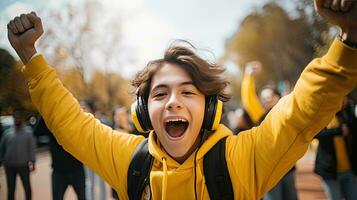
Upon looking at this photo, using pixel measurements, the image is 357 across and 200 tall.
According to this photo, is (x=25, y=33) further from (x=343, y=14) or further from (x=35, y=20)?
(x=343, y=14)

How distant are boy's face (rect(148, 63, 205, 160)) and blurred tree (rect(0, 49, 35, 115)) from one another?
1.40 meters

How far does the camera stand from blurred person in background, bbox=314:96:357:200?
3.53 meters

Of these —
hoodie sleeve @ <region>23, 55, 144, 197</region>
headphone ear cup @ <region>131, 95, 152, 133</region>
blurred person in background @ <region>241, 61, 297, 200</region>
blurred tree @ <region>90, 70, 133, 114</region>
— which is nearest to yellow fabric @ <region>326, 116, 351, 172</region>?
blurred person in background @ <region>241, 61, 297, 200</region>

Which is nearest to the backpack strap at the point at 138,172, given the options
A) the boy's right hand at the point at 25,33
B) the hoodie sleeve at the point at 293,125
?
the hoodie sleeve at the point at 293,125

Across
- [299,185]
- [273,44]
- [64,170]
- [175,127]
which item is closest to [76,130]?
[175,127]

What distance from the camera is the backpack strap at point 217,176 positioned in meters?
1.35

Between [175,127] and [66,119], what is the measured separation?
21.8 inches

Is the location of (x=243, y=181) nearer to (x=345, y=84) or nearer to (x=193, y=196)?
(x=193, y=196)

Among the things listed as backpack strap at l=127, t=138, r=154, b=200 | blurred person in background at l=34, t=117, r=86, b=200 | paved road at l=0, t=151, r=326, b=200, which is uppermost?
backpack strap at l=127, t=138, r=154, b=200

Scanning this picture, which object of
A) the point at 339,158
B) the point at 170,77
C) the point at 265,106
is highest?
the point at 170,77

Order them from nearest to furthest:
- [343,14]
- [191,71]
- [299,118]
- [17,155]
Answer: [343,14] < [299,118] < [191,71] < [17,155]

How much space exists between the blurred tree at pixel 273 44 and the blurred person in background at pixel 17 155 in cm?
1718

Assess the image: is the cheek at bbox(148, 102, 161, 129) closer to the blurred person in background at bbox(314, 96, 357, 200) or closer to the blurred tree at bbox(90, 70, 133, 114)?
the blurred person in background at bbox(314, 96, 357, 200)

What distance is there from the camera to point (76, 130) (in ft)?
5.12
